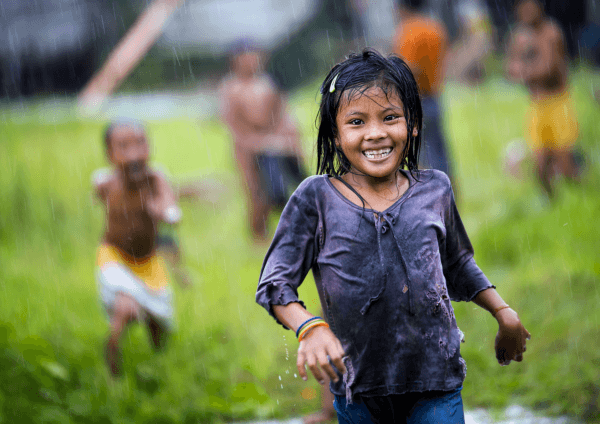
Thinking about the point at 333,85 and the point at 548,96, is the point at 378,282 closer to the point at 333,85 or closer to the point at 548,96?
the point at 333,85

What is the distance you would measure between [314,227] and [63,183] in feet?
26.9

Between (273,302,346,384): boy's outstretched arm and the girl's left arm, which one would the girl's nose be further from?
(273,302,346,384): boy's outstretched arm

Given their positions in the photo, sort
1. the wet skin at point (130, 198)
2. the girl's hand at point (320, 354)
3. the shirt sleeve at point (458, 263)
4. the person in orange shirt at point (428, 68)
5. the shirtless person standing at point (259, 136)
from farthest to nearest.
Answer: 1. the shirtless person standing at point (259, 136)
2. the person in orange shirt at point (428, 68)
3. the wet skin at point (130, 198)
4. the shirt sleeve at point (458, 263)
5. the girl's hand at point (320, 354)

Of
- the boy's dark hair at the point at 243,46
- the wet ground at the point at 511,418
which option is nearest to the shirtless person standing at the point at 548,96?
the boy's dark hair at the point at 243,46

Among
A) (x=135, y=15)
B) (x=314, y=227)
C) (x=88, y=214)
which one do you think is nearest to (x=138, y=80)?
(x=135, y=15)

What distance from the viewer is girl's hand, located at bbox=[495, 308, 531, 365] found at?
2066 mm

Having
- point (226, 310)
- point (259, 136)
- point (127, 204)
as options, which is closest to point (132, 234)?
point (127, 204)

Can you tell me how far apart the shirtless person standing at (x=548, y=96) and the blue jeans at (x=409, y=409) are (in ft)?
18.5

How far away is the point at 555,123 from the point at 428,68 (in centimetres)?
179

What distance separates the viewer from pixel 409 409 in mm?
2068

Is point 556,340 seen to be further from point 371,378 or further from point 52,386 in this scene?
point 52,386

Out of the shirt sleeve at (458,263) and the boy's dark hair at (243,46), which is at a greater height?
the boy's dark hair at (243,46)

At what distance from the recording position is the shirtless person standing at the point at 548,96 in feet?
23.6

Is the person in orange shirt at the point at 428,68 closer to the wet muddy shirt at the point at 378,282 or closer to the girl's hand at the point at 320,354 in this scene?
the wet muddy shirt at the point at 378,282
